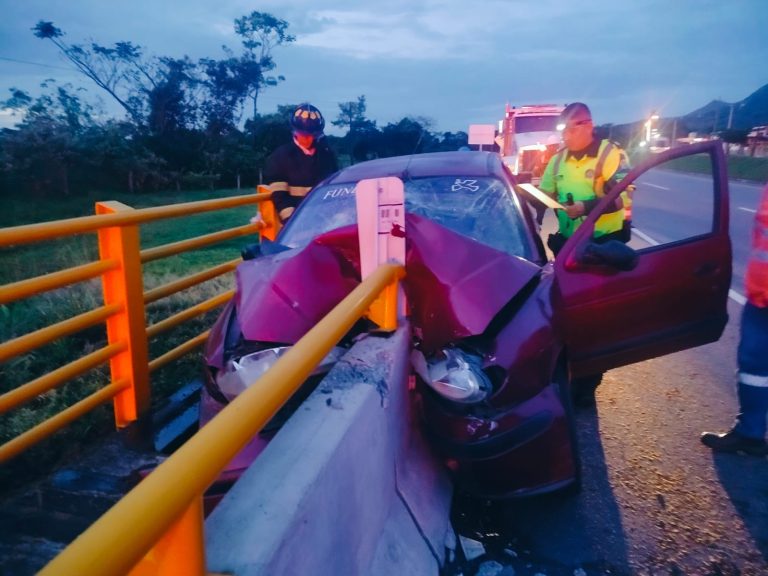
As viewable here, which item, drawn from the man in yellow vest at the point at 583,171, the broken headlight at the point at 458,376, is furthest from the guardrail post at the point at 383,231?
the man in yellow vest at the point at 583,171

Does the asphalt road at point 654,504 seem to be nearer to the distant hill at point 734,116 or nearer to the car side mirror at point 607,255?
the car side mirror at point 607,255

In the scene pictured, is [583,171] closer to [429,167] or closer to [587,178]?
[587,178]

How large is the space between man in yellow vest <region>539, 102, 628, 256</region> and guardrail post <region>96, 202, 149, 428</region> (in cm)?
305

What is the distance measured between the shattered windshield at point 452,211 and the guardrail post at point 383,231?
1.03 meters

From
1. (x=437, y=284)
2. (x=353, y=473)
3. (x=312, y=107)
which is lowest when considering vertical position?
(x=353, y=473)

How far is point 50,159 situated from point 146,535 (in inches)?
935

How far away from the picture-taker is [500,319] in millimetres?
2781

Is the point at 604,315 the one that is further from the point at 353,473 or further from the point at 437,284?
the point at 353,473

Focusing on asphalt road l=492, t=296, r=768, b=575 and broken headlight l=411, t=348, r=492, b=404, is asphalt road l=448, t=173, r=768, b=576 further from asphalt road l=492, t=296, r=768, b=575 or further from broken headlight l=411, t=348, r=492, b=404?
broken headlight l=411, t=348, r=492, b=404

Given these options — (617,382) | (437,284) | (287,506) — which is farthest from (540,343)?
(617,382)

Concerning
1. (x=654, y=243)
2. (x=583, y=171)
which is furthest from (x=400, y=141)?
(x=583, y=171)

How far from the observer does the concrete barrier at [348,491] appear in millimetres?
1438

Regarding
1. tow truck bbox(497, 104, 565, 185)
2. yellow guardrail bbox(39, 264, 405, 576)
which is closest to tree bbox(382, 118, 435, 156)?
tow truck bbox(497, 104, 565, 185)

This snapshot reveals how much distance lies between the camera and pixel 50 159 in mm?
21312
